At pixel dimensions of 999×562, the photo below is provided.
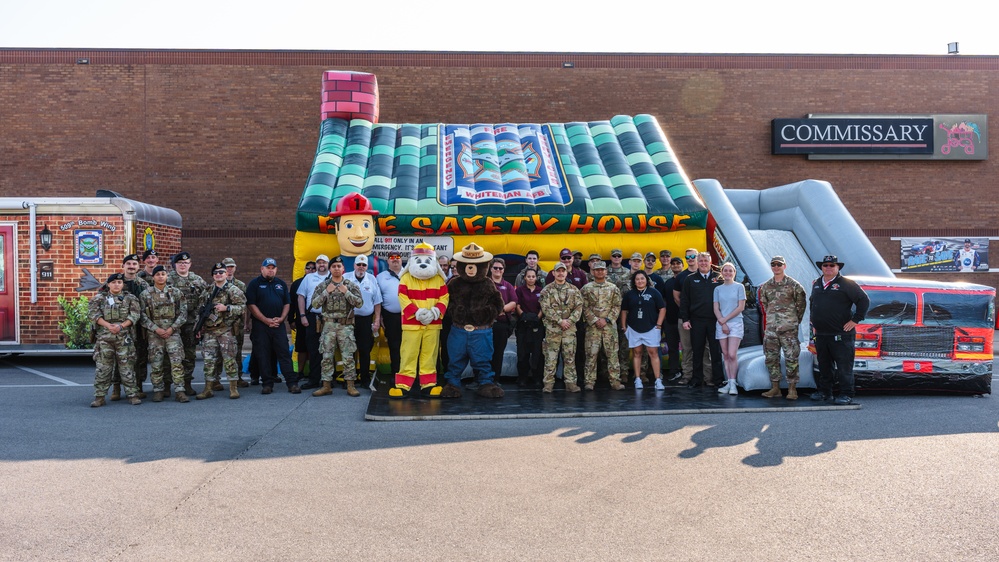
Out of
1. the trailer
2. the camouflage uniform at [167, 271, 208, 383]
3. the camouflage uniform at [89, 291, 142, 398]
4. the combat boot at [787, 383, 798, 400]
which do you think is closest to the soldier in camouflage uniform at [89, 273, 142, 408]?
the camouflage uniform at [89, 291, 142, 398]

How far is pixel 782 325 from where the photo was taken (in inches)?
309

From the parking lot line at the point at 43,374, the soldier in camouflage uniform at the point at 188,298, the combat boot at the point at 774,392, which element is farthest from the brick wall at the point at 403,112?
the combat boot at the point at 774,392

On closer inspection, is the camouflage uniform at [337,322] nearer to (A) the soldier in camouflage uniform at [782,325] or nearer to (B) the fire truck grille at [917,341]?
(A) the soldier in camouflage uniform at [782,325]

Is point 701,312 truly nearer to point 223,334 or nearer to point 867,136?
point 223,334

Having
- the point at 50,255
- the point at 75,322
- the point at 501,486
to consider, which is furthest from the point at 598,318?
the point at 50,255

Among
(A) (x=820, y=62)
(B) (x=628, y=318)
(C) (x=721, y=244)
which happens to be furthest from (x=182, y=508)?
(A) (x=820, y=62)

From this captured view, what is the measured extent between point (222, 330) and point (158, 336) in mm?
649

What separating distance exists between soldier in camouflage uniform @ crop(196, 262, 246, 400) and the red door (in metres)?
4.91

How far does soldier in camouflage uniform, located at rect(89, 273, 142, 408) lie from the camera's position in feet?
25.5

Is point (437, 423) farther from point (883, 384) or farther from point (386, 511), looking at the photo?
point (883, 384)

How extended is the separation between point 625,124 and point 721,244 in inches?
135

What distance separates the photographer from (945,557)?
3.51 meters

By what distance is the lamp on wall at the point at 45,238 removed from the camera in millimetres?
11109

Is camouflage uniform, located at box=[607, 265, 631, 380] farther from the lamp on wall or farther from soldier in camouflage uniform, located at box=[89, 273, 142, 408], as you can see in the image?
the lamp on wall
